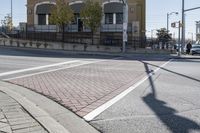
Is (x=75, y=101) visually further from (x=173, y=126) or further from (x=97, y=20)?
(x=97, y=20)

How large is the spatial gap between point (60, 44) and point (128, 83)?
2967 cm

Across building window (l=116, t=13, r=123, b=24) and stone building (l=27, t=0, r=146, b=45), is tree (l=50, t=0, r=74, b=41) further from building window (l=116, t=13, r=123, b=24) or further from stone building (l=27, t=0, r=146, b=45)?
building window (l=116, t=13, r=123, b=24)

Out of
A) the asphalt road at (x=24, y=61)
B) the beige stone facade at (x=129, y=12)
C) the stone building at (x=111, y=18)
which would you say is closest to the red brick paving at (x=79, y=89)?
the asphalt road at (x=24, y=61)

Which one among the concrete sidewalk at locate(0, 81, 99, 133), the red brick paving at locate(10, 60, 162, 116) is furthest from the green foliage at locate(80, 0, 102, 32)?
the concrete sidewalk at locate(0, 81, 99, 133)

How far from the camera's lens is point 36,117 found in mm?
7637

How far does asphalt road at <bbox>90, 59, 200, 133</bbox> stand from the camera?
23.5 feet

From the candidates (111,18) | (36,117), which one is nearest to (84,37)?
(111,18)

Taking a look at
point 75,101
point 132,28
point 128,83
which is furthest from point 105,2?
point 75,101

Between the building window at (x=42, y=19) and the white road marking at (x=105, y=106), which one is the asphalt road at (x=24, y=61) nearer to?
the white road marking at (x=105, y=106)

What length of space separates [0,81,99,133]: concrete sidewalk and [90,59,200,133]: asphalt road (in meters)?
0.45

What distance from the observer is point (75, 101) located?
378 inches

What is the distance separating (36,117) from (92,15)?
120 ft

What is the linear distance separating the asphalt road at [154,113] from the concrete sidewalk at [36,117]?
1.48ft

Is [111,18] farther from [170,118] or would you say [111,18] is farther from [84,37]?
[170,118]
